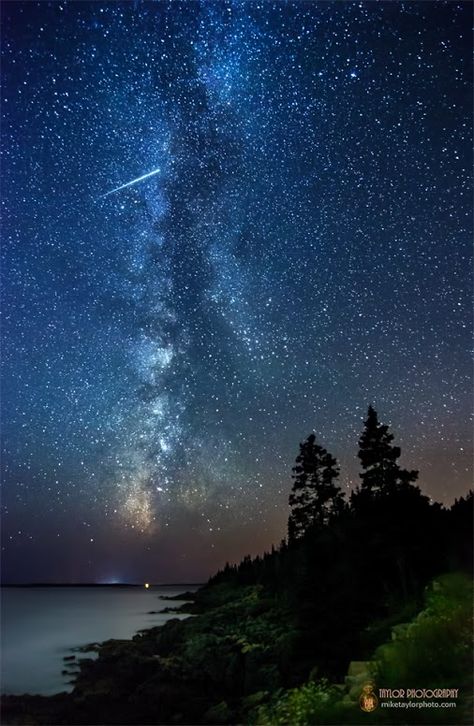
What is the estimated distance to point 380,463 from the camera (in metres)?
28.1

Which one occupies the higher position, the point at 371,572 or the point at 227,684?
the point at 371,572

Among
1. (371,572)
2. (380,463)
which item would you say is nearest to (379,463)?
(380,463)

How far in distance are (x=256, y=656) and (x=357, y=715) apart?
9.03m

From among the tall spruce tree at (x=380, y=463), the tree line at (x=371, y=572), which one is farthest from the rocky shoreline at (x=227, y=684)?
the tall spruce tree at (x=380, y=463)

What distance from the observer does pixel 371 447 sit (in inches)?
1121

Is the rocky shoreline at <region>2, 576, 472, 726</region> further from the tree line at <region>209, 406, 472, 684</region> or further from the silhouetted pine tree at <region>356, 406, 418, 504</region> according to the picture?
the silhouetted pine tree at <region>356, 406, 418, 504</region>

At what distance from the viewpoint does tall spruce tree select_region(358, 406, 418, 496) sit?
27500 millimetres

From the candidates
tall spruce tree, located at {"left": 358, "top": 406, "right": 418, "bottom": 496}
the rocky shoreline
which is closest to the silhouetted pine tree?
tall spruce tree, located at {"left": 358, "top": 406, "right": 418, "bottom": 496}

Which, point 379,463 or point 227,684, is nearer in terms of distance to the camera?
point 227,684

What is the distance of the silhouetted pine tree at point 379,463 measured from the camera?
90.2 feet

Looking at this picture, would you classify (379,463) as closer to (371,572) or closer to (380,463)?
(380,463)

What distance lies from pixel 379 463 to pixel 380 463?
0.07 metres

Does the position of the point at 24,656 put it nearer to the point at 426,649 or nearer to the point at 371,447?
the point at 371,447

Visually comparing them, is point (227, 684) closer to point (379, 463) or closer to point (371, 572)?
point (371, 572)
